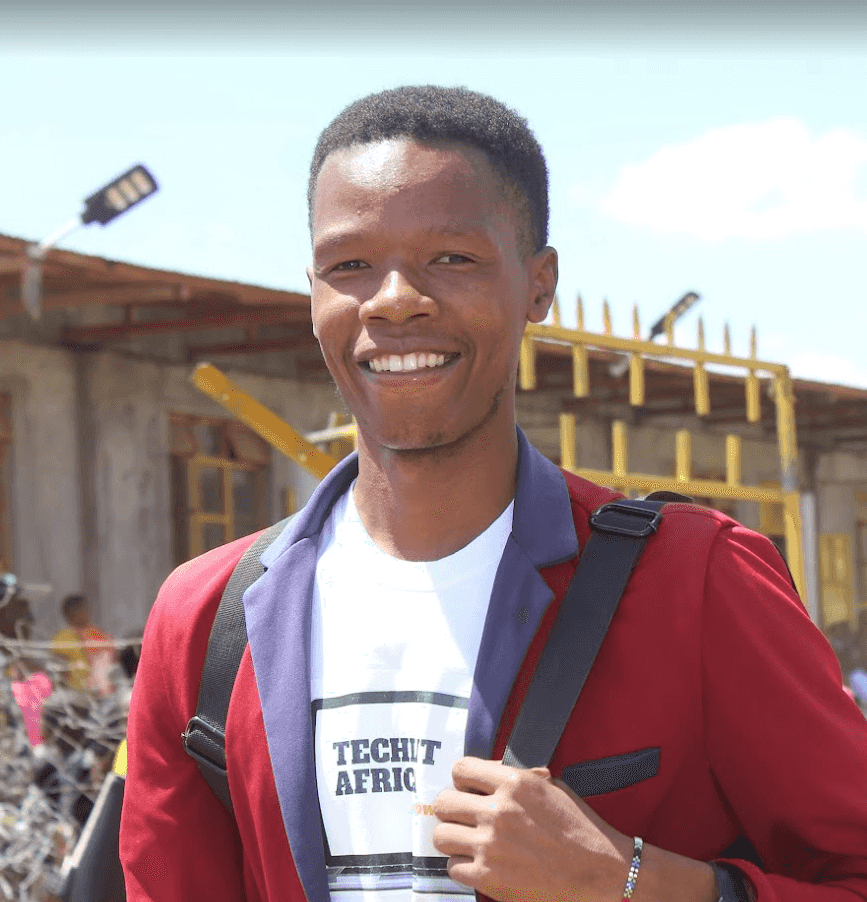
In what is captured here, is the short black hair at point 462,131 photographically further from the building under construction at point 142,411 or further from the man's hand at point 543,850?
the building under construction at point 142,411

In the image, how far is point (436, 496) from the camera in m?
1.52

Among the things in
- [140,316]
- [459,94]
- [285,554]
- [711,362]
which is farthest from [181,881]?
[140,316]

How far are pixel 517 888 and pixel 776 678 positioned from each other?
1.09ft

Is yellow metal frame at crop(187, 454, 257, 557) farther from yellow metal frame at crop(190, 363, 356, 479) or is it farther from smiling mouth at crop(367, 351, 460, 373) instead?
smiling mouth at crop(367, 351, 460, 373)

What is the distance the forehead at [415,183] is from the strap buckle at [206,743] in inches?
22.5

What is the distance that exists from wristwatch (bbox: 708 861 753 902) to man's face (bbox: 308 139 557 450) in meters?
0.54

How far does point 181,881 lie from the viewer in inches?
58.2

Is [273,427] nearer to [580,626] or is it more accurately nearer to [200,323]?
[580,626]

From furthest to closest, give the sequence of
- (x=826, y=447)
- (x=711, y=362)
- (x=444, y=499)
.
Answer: (x=826, y=447) < (x=711, y=362) < (x=444, y=499)

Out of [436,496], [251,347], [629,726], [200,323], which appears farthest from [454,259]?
[251,347]

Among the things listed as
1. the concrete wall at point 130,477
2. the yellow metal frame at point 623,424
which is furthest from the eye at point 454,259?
the concrete wall at point 130,477

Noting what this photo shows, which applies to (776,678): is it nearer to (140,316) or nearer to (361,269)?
(361,269)

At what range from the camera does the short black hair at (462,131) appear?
1.48 meters

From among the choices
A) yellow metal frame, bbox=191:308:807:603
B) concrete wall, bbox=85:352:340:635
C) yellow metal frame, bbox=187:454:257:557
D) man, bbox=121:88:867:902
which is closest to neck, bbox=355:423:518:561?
man, bbox=121:88:867:902
